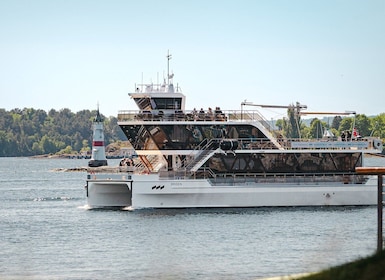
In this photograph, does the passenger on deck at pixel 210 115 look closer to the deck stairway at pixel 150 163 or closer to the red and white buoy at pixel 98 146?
the deck stairway at pixel 150 163

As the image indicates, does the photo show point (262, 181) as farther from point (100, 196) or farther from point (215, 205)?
point (100, 196)

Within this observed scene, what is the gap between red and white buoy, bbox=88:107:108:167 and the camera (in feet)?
285

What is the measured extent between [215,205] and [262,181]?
91.1 inches

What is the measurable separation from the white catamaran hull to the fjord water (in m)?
0.53

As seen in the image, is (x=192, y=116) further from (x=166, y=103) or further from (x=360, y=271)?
(x=360, y=271)

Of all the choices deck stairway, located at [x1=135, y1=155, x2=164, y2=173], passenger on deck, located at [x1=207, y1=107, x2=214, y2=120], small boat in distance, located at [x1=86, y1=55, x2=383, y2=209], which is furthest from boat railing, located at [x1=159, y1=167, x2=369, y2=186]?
passenger on deck, located at [x1=207, y1=107, x2=214, y2=120]

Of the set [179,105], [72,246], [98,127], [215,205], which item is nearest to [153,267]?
[72,246]

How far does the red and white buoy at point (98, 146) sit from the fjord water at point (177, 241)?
4115cm

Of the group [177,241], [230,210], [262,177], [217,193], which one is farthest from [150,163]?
[177,241]

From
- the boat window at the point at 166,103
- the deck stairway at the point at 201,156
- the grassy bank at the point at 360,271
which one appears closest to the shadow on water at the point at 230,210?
the deck stairway at the point at 201,156

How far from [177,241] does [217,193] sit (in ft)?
29.9

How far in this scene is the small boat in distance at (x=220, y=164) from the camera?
40.6 m

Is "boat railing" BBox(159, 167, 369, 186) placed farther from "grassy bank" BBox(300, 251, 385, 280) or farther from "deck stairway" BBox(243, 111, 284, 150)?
"grassy bank" BBox(300, 251, 385, 280)

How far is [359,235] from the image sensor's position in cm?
3219
